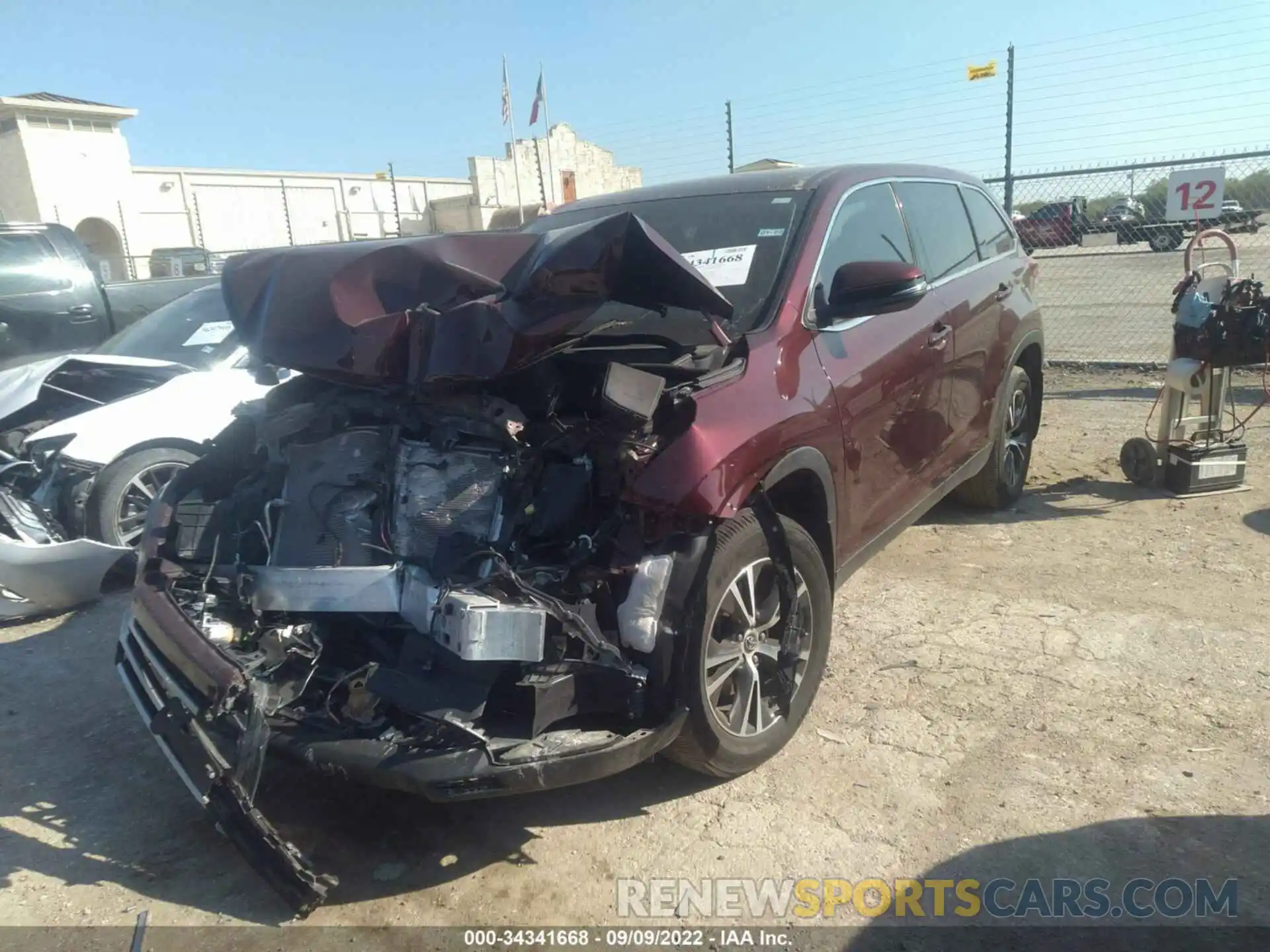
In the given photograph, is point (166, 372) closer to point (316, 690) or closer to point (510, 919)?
point (316, 690)

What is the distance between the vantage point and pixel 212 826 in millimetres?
3037

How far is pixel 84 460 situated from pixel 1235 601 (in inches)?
230

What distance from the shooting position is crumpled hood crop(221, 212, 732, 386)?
2.76 m

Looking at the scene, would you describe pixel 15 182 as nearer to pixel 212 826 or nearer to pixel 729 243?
pixel 729 243

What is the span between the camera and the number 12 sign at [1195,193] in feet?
29.0

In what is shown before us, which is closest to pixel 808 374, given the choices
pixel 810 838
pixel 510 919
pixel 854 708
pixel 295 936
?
pixel 854 708

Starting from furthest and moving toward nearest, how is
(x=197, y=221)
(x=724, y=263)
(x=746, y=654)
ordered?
(x=197, y=221) < (x=724, y=263) < (x=746, y=654)

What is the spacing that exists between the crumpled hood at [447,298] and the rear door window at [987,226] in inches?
104

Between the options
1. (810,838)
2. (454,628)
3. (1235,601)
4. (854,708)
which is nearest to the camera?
(454,628)

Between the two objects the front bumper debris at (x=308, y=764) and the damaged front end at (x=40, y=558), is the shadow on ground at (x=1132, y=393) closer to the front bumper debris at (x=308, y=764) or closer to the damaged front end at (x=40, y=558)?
the front bumper debris at (x=308, y=764)

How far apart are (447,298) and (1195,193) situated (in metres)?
8.74

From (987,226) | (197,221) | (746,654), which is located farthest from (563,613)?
(197,221)

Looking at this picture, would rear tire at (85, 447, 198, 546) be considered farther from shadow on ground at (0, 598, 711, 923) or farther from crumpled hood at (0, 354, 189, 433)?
shadow on ground at (0, 598, 711, 923)

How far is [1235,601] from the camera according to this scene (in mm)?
4320
